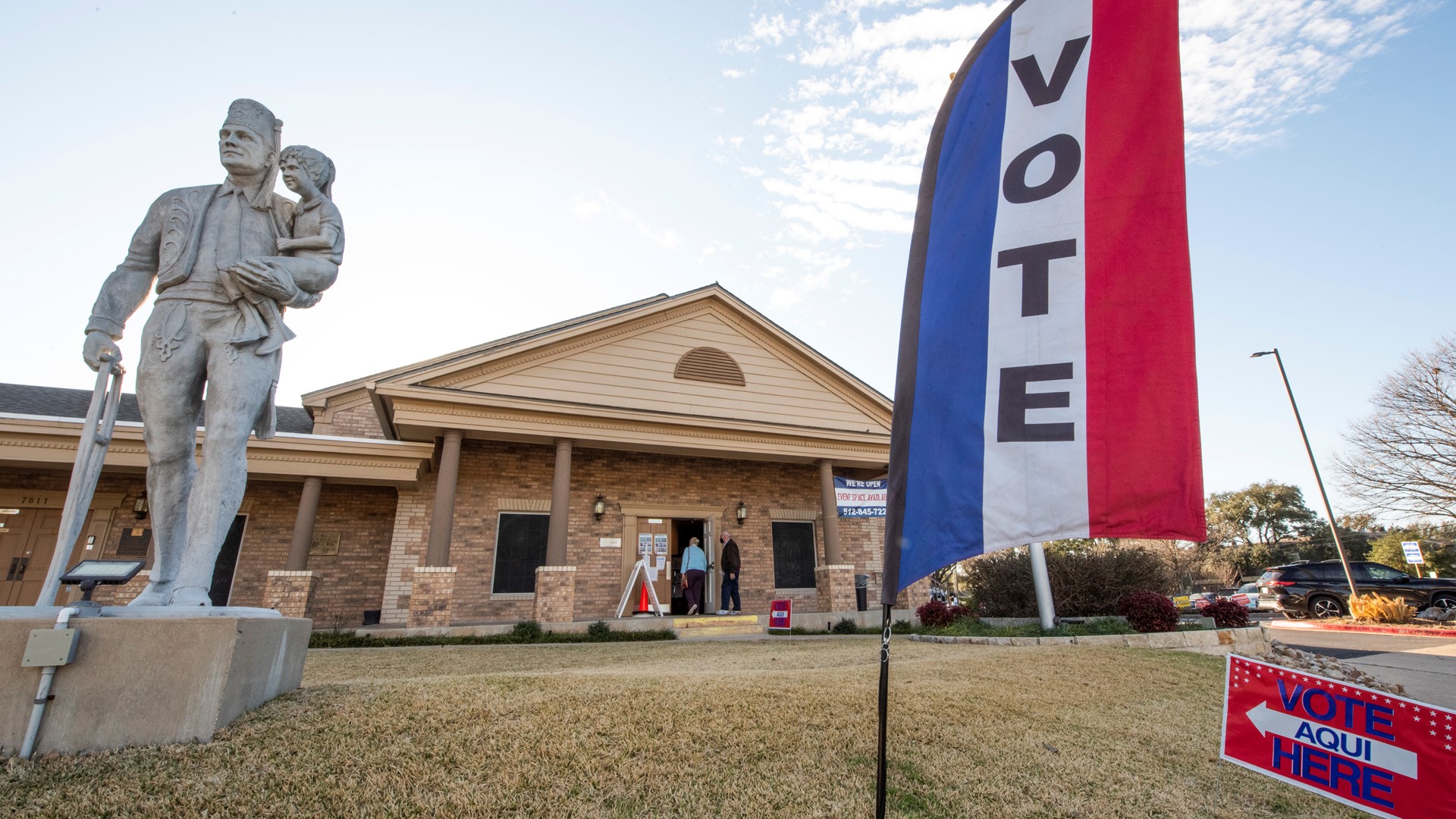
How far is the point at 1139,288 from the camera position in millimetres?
2289

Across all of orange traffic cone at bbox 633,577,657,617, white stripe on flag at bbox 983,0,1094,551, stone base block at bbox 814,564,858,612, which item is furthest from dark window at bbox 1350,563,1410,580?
white stripe on flag at bbox 983,0,1094,551

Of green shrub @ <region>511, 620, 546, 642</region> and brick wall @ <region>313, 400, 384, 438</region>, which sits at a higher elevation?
brick wall @ <region>313, 400, 384, 438</region>

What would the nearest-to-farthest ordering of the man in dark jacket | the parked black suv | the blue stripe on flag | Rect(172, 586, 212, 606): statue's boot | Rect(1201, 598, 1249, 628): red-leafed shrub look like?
the blue stripe on flag < Rect(172, 586, 212, 606): statue's boot < Rect(1201, 598, 1249, 628): red-leafed shrub < the man in dark jacket < the parked black suv

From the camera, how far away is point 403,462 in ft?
41.0

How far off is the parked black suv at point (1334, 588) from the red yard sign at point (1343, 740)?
20.0 meters

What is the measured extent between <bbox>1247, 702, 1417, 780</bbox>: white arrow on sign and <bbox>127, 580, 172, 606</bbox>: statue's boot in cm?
527

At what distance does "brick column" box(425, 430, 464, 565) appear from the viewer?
37.3 ft

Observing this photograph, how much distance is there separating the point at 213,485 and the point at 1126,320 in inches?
167

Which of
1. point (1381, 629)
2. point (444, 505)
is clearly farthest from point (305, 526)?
point (1381, 629)

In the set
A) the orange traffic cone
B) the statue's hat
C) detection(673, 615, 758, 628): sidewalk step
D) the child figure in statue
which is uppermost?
the statue's hat

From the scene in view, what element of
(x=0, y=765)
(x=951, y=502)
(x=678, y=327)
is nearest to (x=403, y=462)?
(x=678, y=327)

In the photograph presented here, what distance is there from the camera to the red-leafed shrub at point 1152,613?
9516 millimetres

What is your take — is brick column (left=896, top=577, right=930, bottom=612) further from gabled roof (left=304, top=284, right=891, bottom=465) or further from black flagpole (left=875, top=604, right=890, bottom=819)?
black flagpole (left=875, top=604, right=890, bottom=819)

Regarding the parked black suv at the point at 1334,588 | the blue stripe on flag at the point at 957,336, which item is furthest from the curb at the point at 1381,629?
the blue stripe on flag at the point at 957,336
